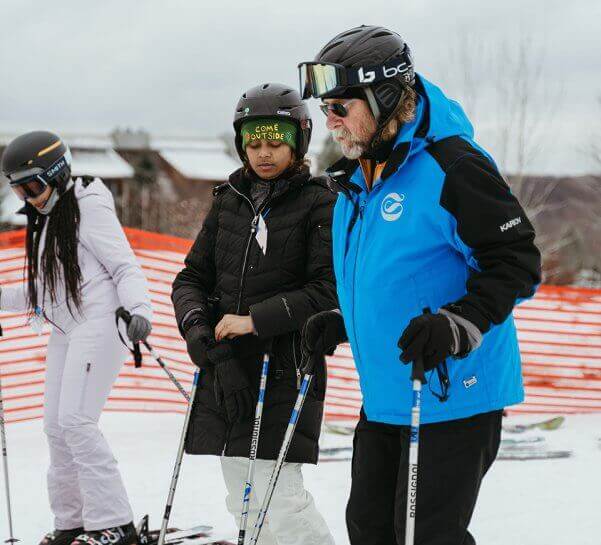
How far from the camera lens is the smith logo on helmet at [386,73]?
2.48m

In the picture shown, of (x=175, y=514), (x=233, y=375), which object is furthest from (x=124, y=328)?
(x=175, y=514)

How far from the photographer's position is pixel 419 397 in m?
2.30

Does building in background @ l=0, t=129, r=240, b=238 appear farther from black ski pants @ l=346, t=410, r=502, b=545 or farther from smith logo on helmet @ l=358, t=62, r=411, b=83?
black ski pants @ l=346, t=410, r=502, b=545

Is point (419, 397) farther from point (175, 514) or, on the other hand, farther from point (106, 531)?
point (175, 514)

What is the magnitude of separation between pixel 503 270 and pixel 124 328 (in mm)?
2114

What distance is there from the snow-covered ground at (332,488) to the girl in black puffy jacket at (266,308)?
1.11 m

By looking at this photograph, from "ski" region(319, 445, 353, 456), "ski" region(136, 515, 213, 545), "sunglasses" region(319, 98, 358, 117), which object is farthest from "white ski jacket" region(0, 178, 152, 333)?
"ski" region(319, 445, 353, 456)

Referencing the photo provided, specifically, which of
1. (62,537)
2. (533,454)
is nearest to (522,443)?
(533,454)

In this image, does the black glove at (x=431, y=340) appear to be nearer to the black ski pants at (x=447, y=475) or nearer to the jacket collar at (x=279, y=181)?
the black ski pants at (x=447, y=475)

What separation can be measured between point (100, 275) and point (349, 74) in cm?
188

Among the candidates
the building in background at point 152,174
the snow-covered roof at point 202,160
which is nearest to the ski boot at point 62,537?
the building in background at point 152,174

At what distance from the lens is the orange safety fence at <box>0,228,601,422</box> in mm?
7039

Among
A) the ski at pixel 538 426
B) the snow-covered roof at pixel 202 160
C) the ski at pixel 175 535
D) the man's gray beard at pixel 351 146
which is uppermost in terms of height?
the man's gray beard at pixel 351 146

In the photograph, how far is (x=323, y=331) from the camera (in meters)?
2.93
